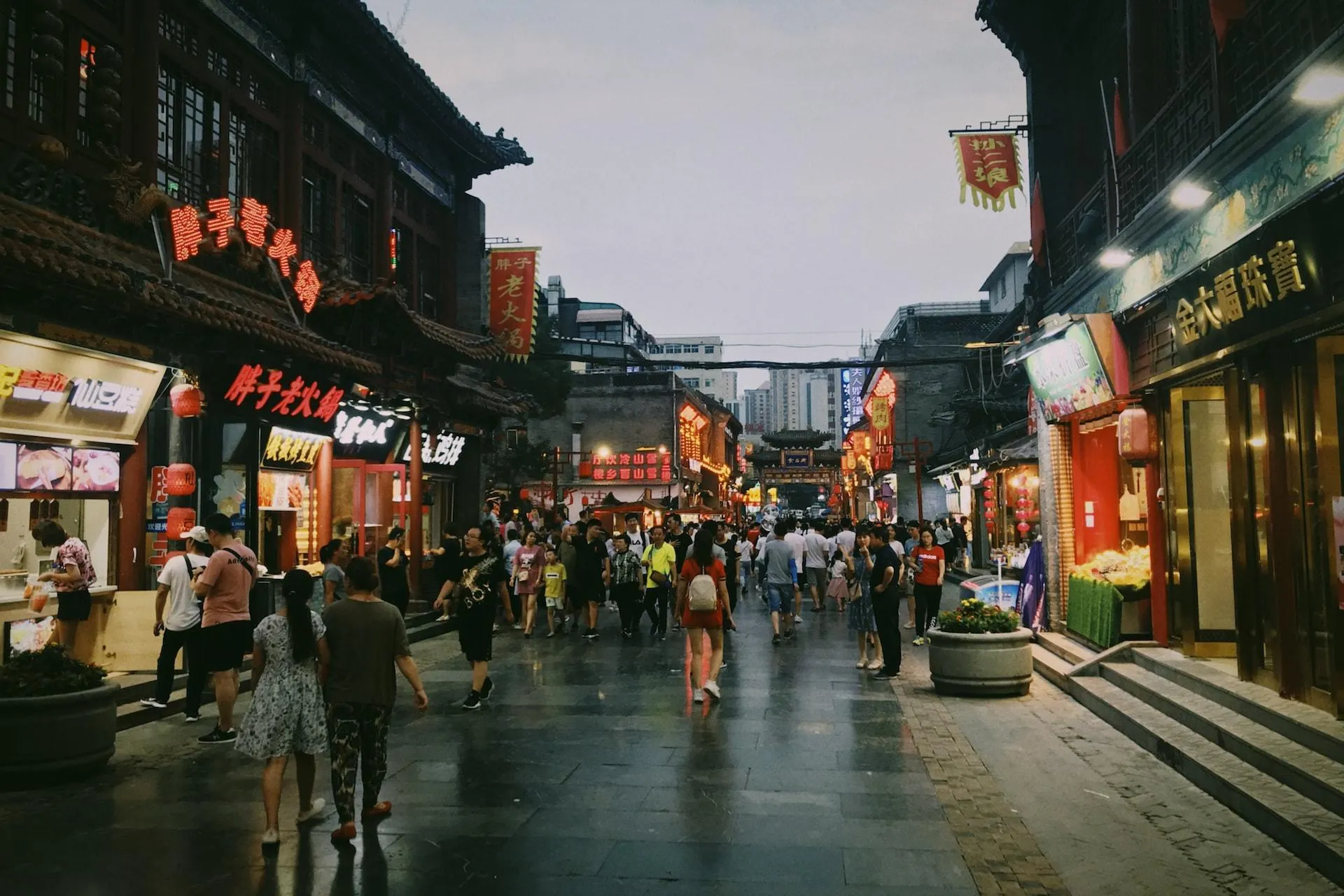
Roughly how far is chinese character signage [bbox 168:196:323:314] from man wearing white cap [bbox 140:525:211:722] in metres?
4.19

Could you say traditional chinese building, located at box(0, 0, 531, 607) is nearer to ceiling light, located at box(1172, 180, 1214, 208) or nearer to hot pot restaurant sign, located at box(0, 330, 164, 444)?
hot pot restaurant sign, located at box(0, 330, 164, 444)

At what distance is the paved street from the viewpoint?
531 cm

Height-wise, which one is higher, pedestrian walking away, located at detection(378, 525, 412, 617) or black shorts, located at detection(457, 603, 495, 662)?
pedestrian walking away, located at detection(378, 525, 412, 617)

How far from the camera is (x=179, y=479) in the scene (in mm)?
11484

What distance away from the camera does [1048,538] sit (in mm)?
14219

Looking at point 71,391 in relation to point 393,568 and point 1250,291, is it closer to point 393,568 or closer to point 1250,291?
point 393,568

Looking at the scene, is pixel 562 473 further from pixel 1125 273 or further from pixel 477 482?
pixel 1125 273

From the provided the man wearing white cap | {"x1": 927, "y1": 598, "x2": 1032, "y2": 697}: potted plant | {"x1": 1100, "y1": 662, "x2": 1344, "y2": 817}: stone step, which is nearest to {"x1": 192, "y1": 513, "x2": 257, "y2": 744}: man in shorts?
the man wearing white cap

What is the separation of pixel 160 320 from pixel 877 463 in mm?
34166

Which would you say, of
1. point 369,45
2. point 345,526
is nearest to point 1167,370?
point 345,526

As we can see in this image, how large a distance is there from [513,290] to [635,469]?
24.0 m

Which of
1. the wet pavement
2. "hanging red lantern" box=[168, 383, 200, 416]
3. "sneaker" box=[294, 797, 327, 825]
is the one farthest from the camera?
"hanging red lantern" box=[168, 383, 200, 416]

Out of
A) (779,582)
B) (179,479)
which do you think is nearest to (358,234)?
(179,479)

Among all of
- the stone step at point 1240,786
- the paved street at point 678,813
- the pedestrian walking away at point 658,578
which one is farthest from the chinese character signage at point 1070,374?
the pedestrian walking away at point 658,578
